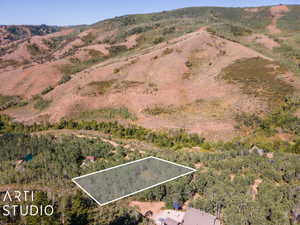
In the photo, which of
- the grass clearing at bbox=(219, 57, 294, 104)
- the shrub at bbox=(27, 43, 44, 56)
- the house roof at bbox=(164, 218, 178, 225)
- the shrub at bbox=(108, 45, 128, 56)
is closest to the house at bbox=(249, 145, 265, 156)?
the grass clearing at bbox=(219, 57, 294, 104)

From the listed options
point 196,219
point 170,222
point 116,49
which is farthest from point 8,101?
point 196,219

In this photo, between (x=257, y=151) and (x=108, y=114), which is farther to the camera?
(x=108, y=114)

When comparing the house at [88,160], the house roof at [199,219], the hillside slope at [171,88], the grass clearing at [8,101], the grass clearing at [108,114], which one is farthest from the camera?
the grass clearing at [8,101]

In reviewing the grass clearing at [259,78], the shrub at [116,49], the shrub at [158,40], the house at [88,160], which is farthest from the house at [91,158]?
the shrub at [116,49]

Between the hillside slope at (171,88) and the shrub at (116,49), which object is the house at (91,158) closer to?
the hillside slope at (171,88)

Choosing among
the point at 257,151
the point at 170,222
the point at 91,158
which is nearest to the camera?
the point at 170,222

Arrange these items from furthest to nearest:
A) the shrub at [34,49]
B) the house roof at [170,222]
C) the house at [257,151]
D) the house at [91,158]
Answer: the shrub at [34,49] < the house at [257,151] < the house at [91,158] < the house roof at [170,222]

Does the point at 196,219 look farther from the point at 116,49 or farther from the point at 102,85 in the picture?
the point at 116,49
